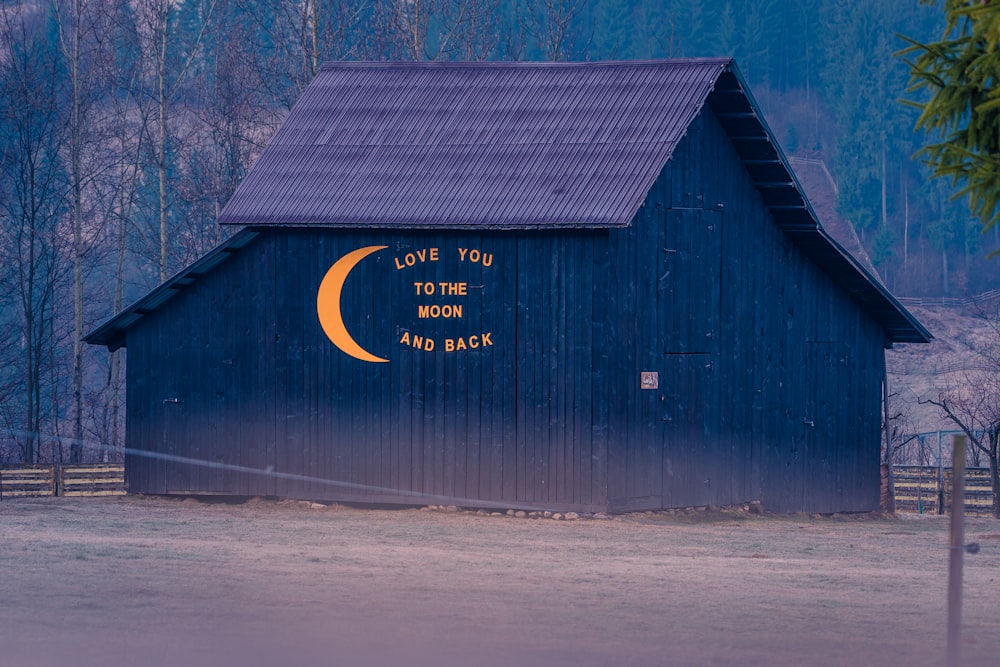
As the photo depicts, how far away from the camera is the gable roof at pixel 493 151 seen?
24.1 m

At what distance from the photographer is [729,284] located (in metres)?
26.0

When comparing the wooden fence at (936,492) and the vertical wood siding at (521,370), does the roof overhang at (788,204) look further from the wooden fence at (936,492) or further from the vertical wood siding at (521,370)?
the wooden fence at (936,492)

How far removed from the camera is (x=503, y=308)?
24.1 meters

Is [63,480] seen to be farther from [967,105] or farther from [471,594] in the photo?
[967,105]

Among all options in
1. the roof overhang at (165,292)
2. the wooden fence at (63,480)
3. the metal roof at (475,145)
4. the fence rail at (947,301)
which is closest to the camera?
the metal roof at (475,145)

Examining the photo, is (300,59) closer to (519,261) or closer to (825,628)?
(519,261)

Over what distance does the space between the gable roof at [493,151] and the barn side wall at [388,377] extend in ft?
1.56

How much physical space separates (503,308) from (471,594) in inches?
392

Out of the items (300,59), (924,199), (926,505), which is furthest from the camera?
(924,199)

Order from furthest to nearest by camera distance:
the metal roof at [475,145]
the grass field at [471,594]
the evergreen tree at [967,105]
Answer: the metal roof at [475,145]
the evergreen tree at [967,105]
the grass field at [471,594]

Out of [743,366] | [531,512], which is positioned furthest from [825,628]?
[743,366]

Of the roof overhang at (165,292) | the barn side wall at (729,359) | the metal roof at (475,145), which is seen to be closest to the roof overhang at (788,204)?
the barn side wall at (729,359)

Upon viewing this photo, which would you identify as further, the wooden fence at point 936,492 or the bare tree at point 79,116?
the bare tree at point 79,116

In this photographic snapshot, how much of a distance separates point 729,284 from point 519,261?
13.8ft
